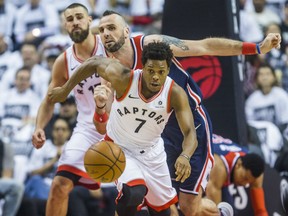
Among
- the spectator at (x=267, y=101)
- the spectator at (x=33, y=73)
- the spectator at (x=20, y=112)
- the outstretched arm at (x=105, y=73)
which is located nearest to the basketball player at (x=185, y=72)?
the outstretched arm at (x=105, y=73)

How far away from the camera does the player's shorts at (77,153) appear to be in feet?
27.7

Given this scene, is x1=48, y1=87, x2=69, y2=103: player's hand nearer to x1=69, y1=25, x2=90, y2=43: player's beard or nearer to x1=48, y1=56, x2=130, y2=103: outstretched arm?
x1=48, y1=56, x2=130, y2=103: outstretched arm

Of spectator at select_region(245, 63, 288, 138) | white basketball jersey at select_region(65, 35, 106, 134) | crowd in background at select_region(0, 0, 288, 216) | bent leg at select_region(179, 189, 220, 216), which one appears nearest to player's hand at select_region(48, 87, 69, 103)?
white basketball jersey at select_region(65, 35, 106, 134)

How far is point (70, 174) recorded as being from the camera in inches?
332

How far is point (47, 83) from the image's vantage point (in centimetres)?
1307

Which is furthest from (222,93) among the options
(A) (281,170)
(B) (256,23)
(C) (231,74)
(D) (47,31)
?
(D) (47,31)

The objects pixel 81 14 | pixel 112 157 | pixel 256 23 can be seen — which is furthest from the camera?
pixel 256 23

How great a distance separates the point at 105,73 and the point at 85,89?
1.18m

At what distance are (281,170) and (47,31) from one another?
545 cm

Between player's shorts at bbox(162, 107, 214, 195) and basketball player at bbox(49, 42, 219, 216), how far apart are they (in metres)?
0.76

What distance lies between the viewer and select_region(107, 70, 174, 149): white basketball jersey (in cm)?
737

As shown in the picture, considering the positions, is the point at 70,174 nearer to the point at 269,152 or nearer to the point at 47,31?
the point at 269,152

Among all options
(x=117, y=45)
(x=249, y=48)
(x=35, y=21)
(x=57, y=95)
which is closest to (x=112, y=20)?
(x=117, y=45)

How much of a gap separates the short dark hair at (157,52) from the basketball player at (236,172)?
2.45 metres
